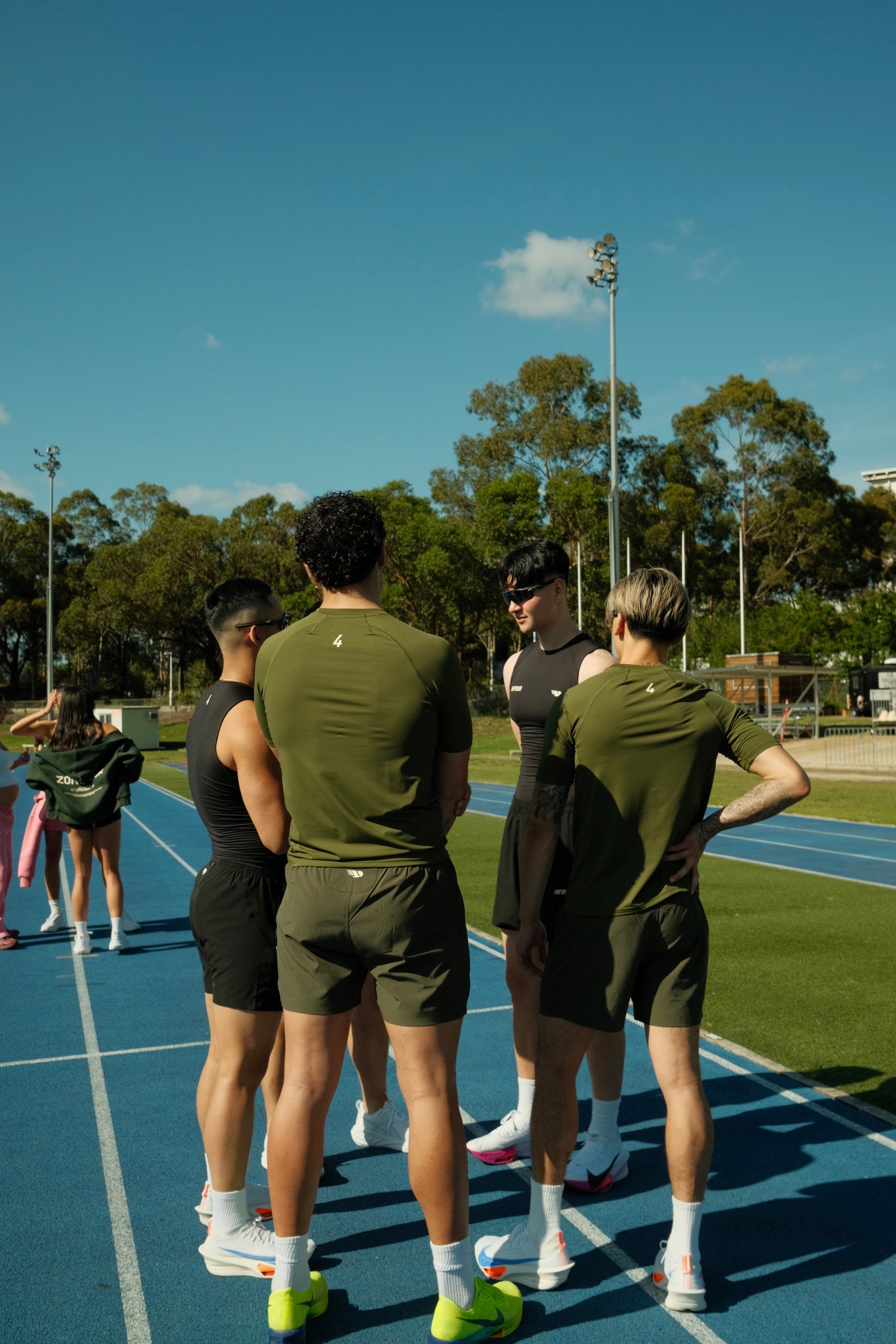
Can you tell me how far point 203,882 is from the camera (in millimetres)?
3102

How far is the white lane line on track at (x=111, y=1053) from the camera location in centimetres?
504

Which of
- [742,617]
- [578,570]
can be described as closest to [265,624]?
[742,617]

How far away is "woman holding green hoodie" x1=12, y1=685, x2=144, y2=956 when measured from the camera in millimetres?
7238

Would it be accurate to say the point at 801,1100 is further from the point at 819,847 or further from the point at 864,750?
the point at 864,750

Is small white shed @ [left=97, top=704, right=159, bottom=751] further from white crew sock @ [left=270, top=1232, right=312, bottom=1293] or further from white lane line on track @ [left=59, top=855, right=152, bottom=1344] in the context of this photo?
→ white crew sock @ [left=270, top=1232, right=312, bottom=1293]

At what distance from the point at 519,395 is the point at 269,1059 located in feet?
190

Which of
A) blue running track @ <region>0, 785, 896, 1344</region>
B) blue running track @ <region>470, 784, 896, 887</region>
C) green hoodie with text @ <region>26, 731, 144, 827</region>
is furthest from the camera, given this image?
blue running track @ <region>470, 784, 896, 887</region>

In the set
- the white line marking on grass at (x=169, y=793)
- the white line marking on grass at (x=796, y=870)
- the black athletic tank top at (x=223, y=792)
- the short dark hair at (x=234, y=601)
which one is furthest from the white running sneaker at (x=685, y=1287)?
the white line marking on grass at (x=169, y=793)

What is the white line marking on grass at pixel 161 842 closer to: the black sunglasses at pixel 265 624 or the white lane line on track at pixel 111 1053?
the white lane line on track at pixel 111 1053

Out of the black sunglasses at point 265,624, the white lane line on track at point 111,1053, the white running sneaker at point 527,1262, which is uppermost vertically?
the black sunglasses at point 265,624

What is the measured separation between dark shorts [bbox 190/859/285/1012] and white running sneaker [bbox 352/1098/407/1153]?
48.0 inches

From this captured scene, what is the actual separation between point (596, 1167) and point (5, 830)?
544 centimetres

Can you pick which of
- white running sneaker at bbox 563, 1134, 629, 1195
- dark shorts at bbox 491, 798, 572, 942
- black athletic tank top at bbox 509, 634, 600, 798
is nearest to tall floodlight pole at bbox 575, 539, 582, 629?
black athletic tank top at bbox 509, 634, 600, 798

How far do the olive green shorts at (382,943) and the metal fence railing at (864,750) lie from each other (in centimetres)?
2485
